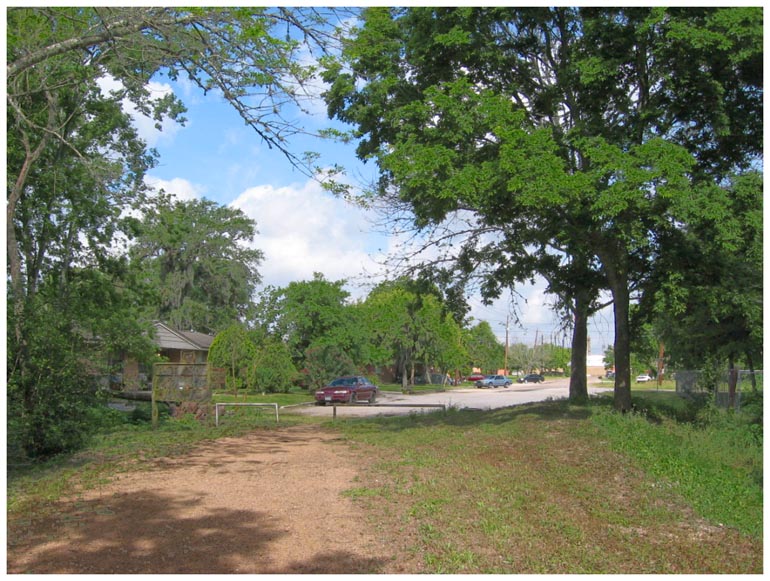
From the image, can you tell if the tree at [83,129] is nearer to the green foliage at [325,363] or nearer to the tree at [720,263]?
the tree at [720,263]

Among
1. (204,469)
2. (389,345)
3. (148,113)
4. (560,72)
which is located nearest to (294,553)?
(204,469)

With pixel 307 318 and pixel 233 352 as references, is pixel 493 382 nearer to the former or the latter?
pixel 307 318

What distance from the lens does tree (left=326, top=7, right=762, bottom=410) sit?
38.1ft

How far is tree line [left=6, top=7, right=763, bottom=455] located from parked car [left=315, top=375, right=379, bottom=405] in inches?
481

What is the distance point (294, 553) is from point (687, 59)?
10.7 metres

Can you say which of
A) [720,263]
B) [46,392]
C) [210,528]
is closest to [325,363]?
[720,263]

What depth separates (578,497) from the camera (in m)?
8.16

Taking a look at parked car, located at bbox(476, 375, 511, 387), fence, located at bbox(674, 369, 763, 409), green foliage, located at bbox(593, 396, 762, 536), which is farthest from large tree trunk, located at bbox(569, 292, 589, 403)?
parked car, located at bbox(476, 375, 511, 387)

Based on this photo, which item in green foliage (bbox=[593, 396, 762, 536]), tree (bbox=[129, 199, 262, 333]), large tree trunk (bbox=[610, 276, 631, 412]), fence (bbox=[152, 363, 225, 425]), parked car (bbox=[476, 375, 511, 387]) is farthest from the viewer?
parked car (bbox=[476, 375, 511, 387])

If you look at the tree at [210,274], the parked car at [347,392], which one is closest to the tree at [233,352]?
the parked car at [347,392]

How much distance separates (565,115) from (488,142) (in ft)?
9.47

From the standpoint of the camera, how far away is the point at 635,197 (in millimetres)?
11375

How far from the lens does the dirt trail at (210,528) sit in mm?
5613

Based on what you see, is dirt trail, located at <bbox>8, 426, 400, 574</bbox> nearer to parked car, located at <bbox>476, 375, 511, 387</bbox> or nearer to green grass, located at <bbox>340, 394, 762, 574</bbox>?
green grass, located at <bbox>340, 394, 762, 574</bbox>
